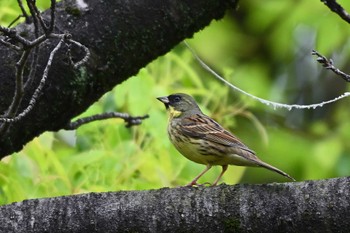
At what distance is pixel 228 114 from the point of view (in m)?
6.57

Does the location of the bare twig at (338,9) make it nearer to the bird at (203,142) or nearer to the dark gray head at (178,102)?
the bird at (203,142)

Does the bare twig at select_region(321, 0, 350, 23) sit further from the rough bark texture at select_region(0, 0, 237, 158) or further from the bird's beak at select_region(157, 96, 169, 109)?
the bird's beak at select_region(157, 96, 169, 109)

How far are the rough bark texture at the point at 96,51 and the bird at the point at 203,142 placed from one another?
681 millimetres

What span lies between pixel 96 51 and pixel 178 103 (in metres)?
1.48

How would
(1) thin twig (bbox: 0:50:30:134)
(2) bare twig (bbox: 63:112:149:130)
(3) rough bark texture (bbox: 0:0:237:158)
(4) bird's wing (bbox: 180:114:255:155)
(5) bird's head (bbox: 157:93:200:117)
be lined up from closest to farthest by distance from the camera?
(1) thin twig (bbox: 0:50:30:134) → (3) rough bark texture (bbox: 0:0:237:158) → (2) bare twig (bbox: 63:112:149:130) → (4) bird's wing (bbox: 180:114:255:155) → (5) bird's head (bbox: 157:93:200:117)

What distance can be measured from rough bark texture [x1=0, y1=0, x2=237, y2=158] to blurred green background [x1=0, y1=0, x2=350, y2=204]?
1.93 ft

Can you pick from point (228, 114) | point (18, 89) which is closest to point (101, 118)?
point (18, 89)

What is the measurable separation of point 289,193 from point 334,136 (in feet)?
16.5

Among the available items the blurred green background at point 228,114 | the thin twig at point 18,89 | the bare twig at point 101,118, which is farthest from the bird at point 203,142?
the thin twig at point 18,89

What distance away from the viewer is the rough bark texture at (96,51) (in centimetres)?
461

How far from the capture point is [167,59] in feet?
20.4

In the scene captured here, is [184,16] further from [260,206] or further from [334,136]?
[334,136]

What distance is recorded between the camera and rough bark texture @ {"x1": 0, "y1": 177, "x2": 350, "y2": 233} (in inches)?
142

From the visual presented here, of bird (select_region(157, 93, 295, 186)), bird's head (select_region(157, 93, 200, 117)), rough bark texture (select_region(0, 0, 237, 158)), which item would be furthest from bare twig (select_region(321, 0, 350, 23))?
bird's head (select_region(157, 93, 200, 117))
